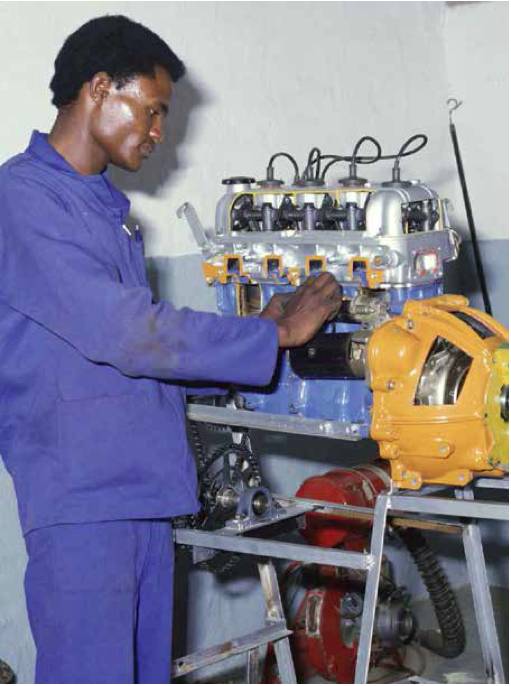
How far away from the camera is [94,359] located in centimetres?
210

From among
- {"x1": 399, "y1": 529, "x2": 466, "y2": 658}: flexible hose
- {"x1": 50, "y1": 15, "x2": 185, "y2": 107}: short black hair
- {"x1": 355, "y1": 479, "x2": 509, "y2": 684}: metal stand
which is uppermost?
{"x1": 50, "y1": 15, "x2": 185, "y2": 107}: short black hair

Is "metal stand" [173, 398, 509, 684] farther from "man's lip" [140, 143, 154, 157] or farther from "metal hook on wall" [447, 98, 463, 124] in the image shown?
"metal hook on wall" [447, 98, 463, 124]

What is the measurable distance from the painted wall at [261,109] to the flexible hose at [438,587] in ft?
1.51

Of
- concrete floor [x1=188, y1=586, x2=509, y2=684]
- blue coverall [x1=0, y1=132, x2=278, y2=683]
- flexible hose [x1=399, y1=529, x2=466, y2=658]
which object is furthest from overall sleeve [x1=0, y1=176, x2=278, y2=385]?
concrete floor [x1=188, y1=586, x2=509, y2=684]

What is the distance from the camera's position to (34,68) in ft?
9.20

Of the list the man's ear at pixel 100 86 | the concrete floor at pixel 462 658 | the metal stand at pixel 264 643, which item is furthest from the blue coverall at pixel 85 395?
the concrete floor at pixel 462 658

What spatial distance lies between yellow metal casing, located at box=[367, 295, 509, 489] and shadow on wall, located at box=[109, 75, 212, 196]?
112 cm

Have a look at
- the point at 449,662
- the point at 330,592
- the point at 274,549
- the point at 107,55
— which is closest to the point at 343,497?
the point at 330,592

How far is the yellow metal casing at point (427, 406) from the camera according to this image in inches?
83.4

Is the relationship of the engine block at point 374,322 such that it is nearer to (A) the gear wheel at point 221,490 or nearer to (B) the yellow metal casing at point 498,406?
(B) the yellow metal casing at point 498,406

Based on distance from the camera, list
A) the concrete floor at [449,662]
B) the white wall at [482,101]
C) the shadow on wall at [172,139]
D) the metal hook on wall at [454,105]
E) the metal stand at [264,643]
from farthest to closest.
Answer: the metal hook on wall at [454,105]
the white wall at [482,101]
the concrete floor at [449,662]
the shadow on wall at [172,139]
the metal stand at [264,643]

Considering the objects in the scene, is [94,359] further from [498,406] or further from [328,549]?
[498,406]

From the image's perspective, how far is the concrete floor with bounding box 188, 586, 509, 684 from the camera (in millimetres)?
3434

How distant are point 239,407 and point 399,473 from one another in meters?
0.44
